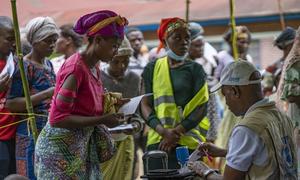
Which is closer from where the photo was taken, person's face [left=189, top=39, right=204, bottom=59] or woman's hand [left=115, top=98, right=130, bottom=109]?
woman's hand [left=115, top=98, right=130, bottom=109]

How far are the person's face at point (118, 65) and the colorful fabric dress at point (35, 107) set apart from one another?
4.48 ft

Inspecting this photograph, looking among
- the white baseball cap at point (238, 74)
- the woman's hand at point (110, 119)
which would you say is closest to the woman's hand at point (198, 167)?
the white baseball cap at point (238, 74)

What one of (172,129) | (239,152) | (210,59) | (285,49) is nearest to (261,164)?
(239,152)

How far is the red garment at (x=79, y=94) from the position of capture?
4988 millimetres

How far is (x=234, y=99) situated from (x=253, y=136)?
1.05 ft

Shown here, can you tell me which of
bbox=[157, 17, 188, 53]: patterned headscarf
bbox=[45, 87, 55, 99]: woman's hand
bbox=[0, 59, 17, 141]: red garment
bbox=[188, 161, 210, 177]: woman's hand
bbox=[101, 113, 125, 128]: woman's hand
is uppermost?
bbox=[157, 17, 188, 53]: patterned headscarf

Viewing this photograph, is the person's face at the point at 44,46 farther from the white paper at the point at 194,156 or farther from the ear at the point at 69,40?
the ear at the point at 69,40

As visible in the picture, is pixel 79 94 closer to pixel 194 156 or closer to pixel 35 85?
pixel 194 156

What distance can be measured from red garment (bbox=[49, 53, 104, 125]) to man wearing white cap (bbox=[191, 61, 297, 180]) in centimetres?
88

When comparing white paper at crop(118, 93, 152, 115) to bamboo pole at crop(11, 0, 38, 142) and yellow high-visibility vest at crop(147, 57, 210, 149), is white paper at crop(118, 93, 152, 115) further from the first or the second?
yellow high-visibility vest at crop(147, 57, 210, 149)

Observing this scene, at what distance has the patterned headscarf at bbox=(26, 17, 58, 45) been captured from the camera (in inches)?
242

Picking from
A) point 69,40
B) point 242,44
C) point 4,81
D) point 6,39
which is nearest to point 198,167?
point 4,81

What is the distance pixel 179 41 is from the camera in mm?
6785

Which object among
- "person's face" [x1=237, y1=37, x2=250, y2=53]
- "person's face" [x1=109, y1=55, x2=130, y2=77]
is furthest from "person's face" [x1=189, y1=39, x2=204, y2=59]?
"person's face" [x1=109, y1=55, x2=130, y2=77]
